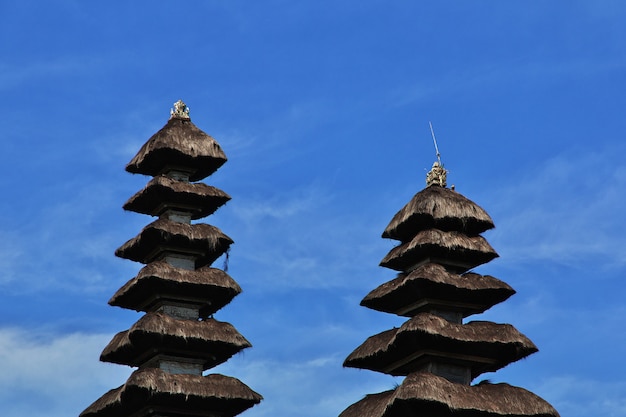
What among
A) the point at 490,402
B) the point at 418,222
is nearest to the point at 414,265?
the point at 418,222

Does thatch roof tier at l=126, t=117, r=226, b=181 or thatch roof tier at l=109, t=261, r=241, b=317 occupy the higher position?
thatch roof tier at l=126, t=117, r=226, b=181

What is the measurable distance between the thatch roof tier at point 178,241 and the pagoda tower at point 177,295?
4 centimetres

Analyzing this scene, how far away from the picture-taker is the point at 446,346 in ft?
154

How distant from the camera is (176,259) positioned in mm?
52406

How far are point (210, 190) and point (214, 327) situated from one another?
603cm

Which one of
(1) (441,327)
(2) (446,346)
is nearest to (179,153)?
(1) (441,327)

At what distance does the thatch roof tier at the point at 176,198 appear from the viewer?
52969 mm

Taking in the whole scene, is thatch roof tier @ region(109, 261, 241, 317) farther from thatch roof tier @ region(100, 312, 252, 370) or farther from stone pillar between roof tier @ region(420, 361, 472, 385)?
stone pillar between roof tier @ region(420, 361, 472, 385)

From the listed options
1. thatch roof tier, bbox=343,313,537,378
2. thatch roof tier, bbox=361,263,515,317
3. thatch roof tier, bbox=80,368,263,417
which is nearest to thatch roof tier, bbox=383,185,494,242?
thatch roof tier, bbox=361,263,515,317

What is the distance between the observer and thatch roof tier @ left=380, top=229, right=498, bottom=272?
158 ft

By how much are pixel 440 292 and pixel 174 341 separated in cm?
999

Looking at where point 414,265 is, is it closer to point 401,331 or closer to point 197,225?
point 401,331

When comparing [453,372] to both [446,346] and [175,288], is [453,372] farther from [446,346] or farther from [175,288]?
[175,288]

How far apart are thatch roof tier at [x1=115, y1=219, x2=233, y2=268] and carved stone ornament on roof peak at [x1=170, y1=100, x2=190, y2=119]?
4.92m
